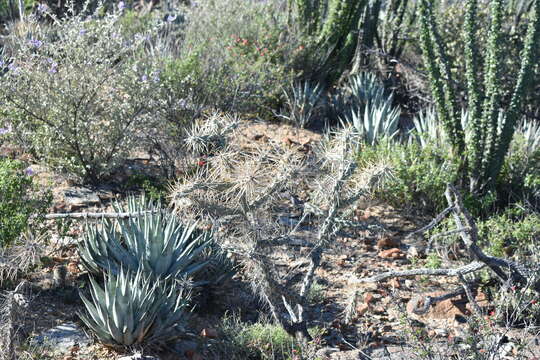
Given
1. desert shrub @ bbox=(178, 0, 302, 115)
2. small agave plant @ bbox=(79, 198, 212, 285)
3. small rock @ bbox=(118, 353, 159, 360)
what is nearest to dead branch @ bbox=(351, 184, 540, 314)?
small agave plant @ bbox=(79, 198, 212, 285)

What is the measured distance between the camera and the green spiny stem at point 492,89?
642 centimetres

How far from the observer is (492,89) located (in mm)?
6551

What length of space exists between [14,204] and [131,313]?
4.72ft

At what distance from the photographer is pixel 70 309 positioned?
4.91m

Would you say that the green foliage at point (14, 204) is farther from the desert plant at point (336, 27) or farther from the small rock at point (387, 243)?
the desert plant at point (336, 27)

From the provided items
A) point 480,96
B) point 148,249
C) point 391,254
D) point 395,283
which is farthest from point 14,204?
point 480,96

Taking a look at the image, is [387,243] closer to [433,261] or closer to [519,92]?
[433,261]

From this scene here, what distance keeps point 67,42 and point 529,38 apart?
13.6 ft

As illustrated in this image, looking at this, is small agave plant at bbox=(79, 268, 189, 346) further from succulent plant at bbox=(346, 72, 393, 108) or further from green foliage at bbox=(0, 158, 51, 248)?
succulent plant at bbox=(346, 72, 393, 108)

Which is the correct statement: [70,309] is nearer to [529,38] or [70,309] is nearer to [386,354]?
[386,354]

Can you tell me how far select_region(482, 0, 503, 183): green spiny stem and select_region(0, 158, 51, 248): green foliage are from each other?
390cm

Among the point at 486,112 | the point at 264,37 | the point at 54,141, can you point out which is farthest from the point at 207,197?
the point at 264,37

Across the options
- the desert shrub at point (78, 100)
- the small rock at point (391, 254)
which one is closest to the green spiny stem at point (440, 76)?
the small rock at point (391, 254)

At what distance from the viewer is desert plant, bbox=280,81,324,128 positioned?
28.3 feet
